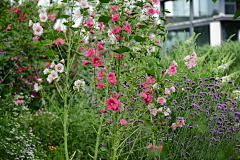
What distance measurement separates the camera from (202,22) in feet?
36.3

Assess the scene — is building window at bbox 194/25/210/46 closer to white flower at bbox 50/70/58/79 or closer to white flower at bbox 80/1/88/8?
white flower at bbox 80/1/88/8

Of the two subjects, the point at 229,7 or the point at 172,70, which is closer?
the point at 172,70

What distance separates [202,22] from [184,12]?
1113 mm

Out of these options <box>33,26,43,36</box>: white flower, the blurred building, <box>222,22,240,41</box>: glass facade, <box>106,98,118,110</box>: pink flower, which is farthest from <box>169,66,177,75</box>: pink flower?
<box>222,22,240,41</box>: glass facade

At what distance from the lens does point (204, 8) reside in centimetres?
1111

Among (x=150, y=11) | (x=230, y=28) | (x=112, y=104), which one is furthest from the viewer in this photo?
(x=230, y=28)

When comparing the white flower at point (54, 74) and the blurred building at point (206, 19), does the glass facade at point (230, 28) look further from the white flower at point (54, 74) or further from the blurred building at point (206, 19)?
the white flower at point (54, 74)

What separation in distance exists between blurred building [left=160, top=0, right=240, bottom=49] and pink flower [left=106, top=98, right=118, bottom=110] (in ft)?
30.6

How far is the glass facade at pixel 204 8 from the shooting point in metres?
10.8

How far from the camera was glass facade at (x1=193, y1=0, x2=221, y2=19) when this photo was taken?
10750mm

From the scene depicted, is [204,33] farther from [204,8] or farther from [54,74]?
[54,74]

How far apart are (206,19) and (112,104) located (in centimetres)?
1047

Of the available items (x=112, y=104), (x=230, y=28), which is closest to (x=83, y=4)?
Answer: (x=112, y=104)

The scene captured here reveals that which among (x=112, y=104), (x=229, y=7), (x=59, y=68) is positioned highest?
(x=229, y=7)
